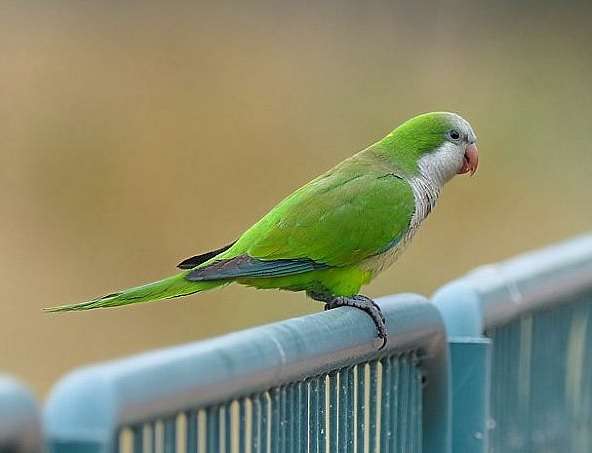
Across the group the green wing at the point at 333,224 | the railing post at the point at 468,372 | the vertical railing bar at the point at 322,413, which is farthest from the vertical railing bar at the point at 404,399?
the green wing at the point at 333,224

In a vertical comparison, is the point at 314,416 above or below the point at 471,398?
below

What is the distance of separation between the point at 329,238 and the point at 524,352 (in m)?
0.60

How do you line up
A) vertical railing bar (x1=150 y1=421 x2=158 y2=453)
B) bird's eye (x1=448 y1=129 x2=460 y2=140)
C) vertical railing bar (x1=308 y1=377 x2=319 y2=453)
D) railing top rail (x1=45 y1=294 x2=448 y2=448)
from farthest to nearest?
1. bird's eye (x1=448 y1=129 x2=460 y2=140)
2. vertical railing bar (x1=308 y1=377 x2=319 y2=453)
3. vertical railing bar (x1=150 y1=421 x2=158 y2=453)
4. railing top rail (x1=45 y1=294 x2=448 y2=448)

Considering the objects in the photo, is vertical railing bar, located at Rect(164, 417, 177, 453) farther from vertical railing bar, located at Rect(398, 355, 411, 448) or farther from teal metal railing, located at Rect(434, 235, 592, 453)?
teal metal railing, located at Rect(434, 235, 592, 453)

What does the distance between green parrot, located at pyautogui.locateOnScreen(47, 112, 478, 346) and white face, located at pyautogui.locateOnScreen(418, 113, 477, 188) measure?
13 centimetres

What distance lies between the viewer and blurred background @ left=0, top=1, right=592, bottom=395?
33.7ft

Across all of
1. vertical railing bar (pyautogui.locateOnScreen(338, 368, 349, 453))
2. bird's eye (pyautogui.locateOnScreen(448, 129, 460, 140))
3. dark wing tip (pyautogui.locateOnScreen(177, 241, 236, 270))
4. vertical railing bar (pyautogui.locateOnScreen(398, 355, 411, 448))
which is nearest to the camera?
vertical railing bar (pyautogui.locateOnScreen(338, 368, 349, 453))

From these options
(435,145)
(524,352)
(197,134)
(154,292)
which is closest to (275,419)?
(154,292)

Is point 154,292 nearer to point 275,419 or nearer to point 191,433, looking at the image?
point 275,419

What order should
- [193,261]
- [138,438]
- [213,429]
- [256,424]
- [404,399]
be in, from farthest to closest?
[193,261] → [404,399] → [256,424] → [213,429] → [138,438]

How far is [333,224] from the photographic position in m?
3.38

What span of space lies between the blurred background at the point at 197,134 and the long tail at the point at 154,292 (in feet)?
22.7

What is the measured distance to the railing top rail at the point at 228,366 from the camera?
1564mm

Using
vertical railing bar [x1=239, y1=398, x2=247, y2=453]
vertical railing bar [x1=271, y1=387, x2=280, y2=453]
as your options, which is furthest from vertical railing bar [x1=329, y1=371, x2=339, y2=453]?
vertical railing bar [x1=239, y1=398, x2=247, y2=453]
